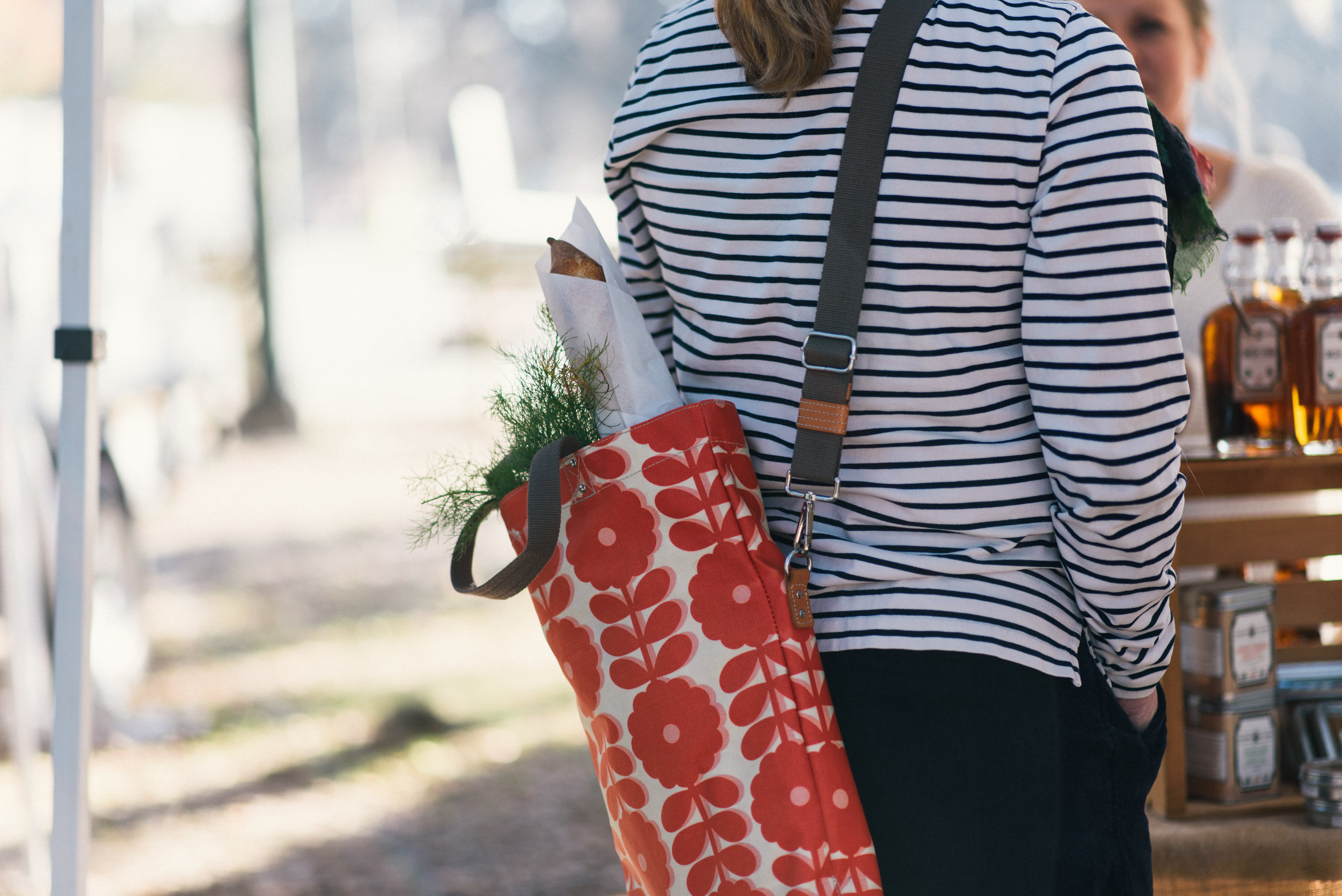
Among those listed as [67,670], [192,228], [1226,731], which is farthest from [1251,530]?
[192,228]

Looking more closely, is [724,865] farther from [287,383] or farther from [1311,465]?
[287,383]

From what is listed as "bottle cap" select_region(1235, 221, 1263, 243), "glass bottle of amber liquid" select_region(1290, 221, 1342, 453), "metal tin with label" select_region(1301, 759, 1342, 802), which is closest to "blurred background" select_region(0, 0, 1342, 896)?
"bottle cap" select_region(1235, 221, 1263, 243)

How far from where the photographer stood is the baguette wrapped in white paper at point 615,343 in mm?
1208

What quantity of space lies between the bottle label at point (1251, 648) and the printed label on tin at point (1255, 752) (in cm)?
6

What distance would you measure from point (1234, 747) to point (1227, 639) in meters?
0.17

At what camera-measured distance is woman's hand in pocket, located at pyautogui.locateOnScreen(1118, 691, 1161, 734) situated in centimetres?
118

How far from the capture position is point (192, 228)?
13586mm

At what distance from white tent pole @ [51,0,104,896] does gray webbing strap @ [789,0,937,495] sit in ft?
3.23

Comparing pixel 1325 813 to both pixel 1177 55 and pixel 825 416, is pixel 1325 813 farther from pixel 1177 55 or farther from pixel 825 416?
pixel 1177 55

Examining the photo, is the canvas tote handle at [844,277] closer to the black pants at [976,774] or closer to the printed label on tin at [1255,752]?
the black pants at [976,774]

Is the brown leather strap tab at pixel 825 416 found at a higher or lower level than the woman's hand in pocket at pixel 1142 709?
A: higher

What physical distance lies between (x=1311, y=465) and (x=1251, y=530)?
13cm

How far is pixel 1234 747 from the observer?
1.70m

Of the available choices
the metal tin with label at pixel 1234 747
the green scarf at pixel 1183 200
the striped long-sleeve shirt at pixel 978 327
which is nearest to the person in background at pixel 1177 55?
the metal tin with label at pixel 1234 747
